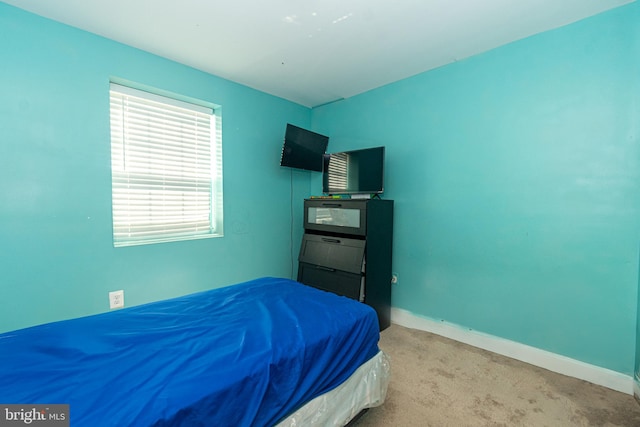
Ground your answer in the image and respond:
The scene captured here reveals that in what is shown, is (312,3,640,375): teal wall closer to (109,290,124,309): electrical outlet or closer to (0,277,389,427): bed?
(0,277,389,427): bed

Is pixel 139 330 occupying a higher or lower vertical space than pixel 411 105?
lower

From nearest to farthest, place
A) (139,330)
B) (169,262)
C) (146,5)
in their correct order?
(139,330) → (146,5) → (169,262)

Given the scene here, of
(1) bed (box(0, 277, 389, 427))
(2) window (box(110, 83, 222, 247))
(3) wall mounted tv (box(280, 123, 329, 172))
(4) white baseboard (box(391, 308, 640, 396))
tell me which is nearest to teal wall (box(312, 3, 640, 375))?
(4) white baseboard (box(391, 308, 640, 396))

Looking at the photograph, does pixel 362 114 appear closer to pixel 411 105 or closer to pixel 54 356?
pixel 411 105

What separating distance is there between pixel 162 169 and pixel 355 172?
1.84 metres

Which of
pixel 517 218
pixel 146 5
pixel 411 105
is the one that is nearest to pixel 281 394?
pixel 517 218

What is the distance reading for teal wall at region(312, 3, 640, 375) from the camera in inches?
70.6

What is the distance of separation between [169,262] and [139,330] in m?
1.32

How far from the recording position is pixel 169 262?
96.5 inches

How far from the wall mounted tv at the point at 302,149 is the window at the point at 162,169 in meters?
0.69

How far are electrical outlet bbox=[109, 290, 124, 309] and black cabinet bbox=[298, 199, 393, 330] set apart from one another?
1607 mm

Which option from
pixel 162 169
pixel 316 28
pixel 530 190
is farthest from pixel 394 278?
pixel 162 169

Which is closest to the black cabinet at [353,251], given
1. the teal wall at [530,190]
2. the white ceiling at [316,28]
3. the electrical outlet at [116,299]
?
the teal wall at [530,190]

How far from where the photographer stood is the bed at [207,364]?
831 millimetres
